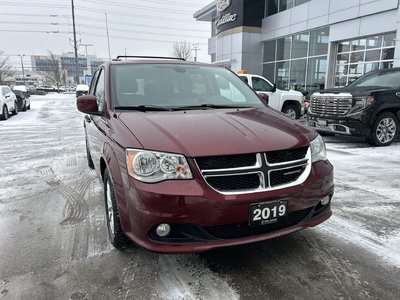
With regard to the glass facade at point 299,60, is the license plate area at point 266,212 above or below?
below

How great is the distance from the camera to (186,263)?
2.98m

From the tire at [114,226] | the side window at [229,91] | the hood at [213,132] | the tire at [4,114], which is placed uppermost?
the side window at [229,91]

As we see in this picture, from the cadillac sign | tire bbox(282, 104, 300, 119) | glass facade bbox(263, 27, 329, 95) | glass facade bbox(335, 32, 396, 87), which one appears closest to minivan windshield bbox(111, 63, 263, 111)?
tire bbox(282, 104, 300, 119)

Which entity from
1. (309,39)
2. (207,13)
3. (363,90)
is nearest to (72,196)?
(363,90)

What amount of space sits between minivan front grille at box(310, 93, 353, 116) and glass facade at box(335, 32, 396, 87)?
815 cm

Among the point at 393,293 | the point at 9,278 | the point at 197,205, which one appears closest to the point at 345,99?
the point at 393,293

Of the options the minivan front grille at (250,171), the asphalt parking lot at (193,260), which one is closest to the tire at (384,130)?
the asphalt parking lot at (193,260)

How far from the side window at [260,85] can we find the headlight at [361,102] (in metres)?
4.93

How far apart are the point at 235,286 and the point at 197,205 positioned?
0.74 m

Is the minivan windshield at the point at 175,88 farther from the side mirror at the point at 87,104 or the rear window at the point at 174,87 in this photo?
the side mirror at the point at 87,104

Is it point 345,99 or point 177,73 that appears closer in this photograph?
point 177,73

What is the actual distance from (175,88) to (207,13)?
35.5 m

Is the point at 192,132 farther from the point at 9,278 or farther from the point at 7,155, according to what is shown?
the point at 7,155

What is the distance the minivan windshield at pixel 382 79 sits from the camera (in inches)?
338
